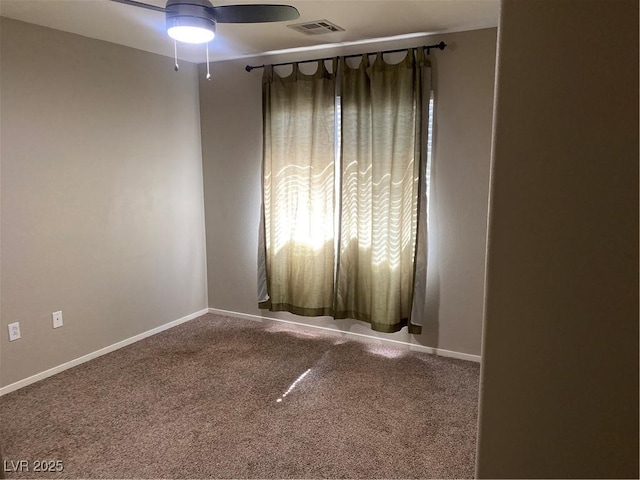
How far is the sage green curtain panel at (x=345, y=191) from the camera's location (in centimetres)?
345

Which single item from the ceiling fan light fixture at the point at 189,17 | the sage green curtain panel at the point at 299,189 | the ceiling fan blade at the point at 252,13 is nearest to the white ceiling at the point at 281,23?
the sage green curtain panel at the point at 299,189

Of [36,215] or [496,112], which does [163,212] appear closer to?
[36,215]

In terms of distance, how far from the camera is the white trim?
3.08 m

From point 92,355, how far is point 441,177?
2972mm

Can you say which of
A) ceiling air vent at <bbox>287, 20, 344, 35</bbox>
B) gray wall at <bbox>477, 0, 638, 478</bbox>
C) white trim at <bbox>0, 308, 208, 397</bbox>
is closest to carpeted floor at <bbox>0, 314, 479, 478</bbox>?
white trim at <bbox>0, 308, 208, 397</bbox>

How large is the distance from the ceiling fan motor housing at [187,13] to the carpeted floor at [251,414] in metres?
2.09

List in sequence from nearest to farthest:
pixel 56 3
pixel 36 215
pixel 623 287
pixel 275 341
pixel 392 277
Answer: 1. pixel 623 287
2. pixel 56 3
3. pixel 36 215
4. pixel 392 277
5. pixel 275 341

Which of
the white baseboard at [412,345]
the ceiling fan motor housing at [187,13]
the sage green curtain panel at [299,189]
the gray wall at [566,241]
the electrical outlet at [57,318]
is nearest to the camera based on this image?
the gray wall at [566,241]

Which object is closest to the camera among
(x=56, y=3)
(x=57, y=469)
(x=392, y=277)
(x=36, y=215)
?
(x=57, y=469)

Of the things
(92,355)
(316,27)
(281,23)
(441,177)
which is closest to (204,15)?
(281,23)

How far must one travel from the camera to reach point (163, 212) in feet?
13.5

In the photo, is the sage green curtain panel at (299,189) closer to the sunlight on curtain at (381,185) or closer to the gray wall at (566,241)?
the sunlight on curtain at (381,185)

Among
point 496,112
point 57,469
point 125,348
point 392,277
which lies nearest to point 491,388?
point 496,112

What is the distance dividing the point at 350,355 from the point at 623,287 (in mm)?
3167
